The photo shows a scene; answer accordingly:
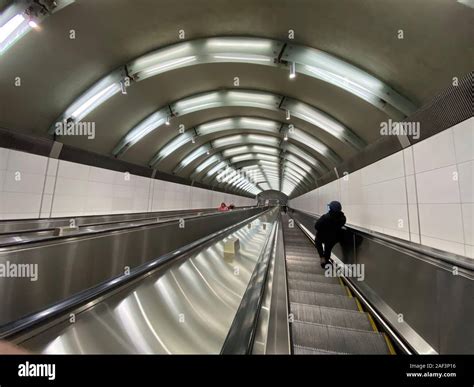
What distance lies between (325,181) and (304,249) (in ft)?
17.8

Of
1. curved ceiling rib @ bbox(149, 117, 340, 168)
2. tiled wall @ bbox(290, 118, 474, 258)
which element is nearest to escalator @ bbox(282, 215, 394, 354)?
tiled wall @ bbox(290, 118, 474, 258)

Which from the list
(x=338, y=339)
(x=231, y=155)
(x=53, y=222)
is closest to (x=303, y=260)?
(x=338, y=339)

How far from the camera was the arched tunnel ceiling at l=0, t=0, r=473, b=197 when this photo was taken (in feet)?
9.96

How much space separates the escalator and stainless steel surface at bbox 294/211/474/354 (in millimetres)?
265

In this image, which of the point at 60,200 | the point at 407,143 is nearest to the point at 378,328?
the point at 407,143

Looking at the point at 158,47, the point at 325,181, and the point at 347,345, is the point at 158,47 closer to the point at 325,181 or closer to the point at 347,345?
the point at 347,345

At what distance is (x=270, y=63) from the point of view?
4629 millimetres

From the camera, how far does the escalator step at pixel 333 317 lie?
2560mm

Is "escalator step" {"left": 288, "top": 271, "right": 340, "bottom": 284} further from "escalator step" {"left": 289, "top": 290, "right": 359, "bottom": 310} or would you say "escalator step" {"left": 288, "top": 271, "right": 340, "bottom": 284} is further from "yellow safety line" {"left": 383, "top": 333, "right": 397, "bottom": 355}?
"yellow safety line" {"left": 383, "top": 333, "right": 397, "bottom": 355}

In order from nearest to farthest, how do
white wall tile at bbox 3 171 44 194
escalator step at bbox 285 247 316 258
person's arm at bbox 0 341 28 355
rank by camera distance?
person's arm at bbox 0 341 28 355 → white wall tile at bbox 3 171 44 194 → escalator step at bbox 285 247 316 258

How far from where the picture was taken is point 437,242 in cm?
298

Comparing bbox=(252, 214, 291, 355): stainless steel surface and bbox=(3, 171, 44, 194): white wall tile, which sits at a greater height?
bbox=(3, 171, 44, 194): white wall tile

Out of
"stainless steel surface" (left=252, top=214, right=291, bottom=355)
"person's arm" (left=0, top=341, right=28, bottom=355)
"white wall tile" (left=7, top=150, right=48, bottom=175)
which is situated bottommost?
"stainless steel surface" (left=252, top=214, right=291, bottom=355)
